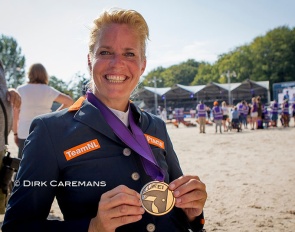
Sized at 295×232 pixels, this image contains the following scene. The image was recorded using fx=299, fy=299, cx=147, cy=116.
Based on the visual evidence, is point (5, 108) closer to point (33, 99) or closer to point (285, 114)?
point (33, 99)

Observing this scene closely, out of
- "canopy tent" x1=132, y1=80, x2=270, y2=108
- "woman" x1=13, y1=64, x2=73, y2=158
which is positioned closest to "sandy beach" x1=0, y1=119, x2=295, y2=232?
"woman" x1=13, y1=64, x2=73, y2=158

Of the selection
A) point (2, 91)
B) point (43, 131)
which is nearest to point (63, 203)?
point (43, 131)

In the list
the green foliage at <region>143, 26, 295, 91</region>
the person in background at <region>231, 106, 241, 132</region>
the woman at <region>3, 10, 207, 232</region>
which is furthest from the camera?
the green foliage at <region>143, 26, 295, 91</region>

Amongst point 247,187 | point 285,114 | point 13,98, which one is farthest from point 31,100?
point 285,114

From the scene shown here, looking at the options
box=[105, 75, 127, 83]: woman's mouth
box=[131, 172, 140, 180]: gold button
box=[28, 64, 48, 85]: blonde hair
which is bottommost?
box=[131, 172, 140, 180]: gold button

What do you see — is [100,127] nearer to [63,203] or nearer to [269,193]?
[63,203]

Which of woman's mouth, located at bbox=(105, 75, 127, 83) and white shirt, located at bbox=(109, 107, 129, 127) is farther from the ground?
woman's mouth, located at bbox=(105, 75, 127, 83)

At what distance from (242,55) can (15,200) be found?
7513cm

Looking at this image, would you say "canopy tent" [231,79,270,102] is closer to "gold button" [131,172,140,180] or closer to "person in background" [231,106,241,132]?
"person in background" [231,106,241,132]

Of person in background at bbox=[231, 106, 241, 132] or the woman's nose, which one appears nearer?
the woman's nose

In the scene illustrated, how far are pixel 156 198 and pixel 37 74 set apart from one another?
342 centimetres

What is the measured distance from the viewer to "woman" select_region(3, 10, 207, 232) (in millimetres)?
1395

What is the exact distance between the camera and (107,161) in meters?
1.57

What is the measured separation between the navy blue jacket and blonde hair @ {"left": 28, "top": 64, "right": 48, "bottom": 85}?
2.85 meters
